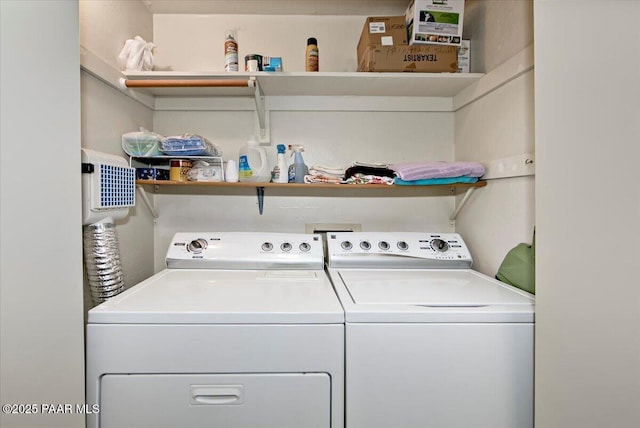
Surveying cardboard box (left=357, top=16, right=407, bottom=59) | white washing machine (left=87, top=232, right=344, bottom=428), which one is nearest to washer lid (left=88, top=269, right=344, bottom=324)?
white washing machine (left=87, top=232, right=344, bottom=428)

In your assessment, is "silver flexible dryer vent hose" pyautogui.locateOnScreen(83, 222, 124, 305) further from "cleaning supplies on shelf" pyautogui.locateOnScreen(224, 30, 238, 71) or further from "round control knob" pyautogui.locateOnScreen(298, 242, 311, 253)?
"cleaning supplies on shelf" pyautogui.locateOnScreen(224, 30, 238, 71)

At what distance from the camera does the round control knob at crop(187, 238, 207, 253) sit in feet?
5.24

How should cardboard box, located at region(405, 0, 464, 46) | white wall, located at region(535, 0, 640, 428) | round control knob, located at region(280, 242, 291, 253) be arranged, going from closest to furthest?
white wall, located at region(535, 0, 640, 428), cardboard box, located at region(405, 0, 464, 46), round control knob, located at region(280, 242, 291, 253)

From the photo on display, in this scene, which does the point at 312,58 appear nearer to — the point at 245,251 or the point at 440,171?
the point at 440,171

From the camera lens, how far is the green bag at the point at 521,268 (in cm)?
123

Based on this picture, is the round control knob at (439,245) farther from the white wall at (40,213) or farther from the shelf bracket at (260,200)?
the white wall at (40,213)

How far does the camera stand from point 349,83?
5.51 feet

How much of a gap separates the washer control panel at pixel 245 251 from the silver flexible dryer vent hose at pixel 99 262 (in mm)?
376

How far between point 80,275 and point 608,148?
1403 mm

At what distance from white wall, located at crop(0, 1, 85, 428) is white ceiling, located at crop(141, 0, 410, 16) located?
1.01m

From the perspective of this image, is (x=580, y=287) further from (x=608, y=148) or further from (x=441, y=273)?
(x=441, y=273)

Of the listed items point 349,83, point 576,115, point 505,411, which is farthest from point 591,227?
point 349,83

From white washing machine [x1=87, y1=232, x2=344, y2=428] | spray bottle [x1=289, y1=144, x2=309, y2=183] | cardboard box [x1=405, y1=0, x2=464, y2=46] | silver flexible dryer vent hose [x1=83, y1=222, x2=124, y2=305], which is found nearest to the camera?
white washing machine [x1=87, y1=232, x2=344, y2=428]

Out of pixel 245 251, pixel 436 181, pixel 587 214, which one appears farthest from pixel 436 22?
pixel 245 251
